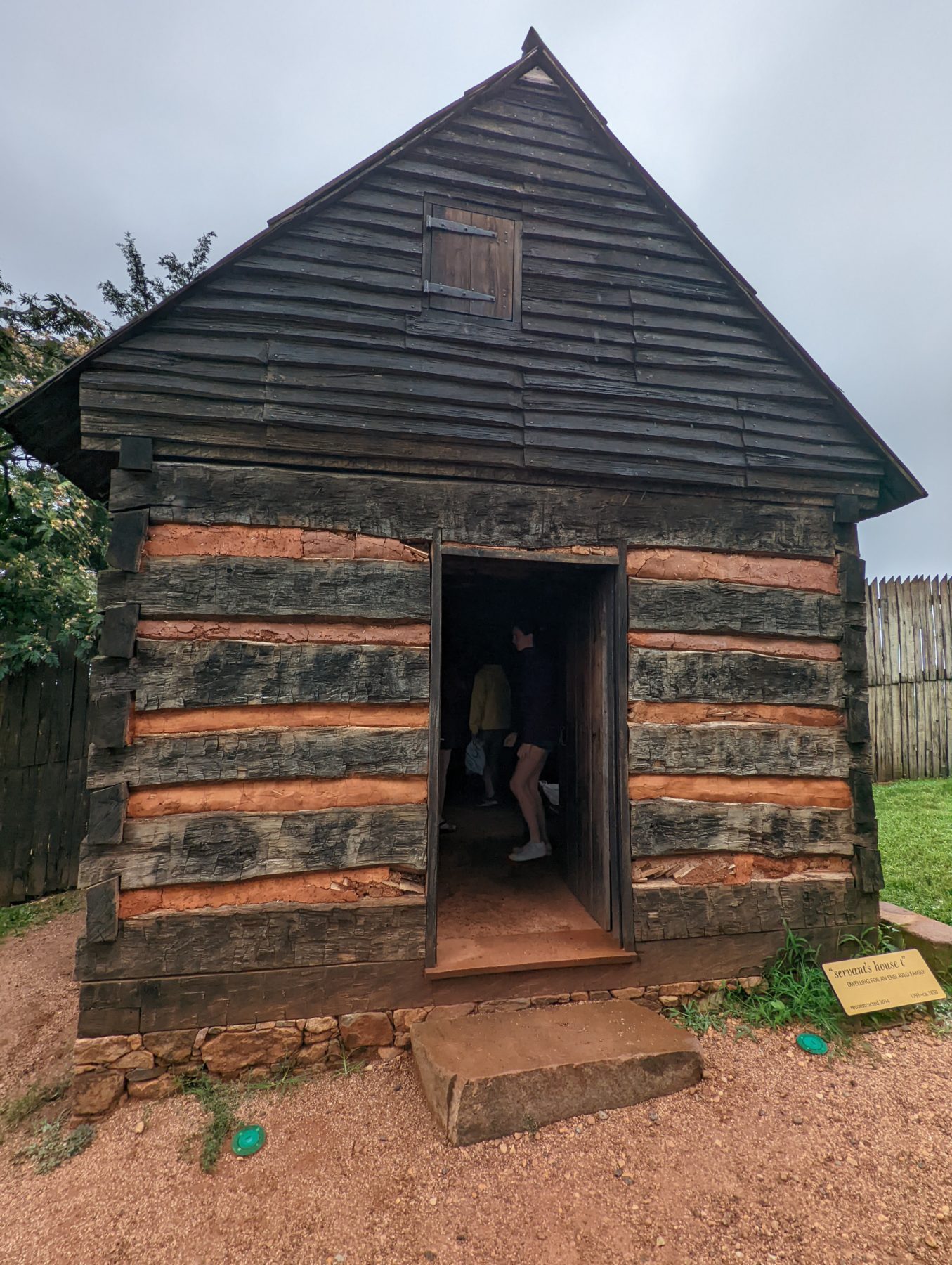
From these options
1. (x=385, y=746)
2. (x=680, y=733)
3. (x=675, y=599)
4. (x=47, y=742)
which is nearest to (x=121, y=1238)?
(x=385, y=746)

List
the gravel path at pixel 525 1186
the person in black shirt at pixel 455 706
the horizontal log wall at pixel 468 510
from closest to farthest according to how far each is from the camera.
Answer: the gravel path at pixel 525 1186 < the horizontal log wall at pixel 468 510 < the person in black shirt at pixel 455 706

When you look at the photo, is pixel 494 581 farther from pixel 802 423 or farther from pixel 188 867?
pixel 188 867

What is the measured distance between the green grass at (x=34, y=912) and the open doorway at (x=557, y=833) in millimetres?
4226

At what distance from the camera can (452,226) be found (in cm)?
417

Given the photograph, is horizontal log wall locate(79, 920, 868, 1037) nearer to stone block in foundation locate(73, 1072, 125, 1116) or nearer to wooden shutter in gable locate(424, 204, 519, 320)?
stone block in foundation locate(73, 1072, 125, 1116)

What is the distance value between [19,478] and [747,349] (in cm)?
821

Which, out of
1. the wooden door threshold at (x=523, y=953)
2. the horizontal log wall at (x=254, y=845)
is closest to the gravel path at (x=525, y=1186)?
the wooden door threshold at (x=523, y=953)

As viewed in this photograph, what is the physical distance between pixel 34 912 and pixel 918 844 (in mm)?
10411

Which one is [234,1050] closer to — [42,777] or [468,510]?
[468,510]

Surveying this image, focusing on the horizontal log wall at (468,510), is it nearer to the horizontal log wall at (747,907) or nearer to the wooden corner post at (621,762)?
the wooden corner post at (621,762)

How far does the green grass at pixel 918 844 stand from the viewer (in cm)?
572

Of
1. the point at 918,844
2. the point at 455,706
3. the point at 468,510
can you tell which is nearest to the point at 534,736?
the point at 468,510

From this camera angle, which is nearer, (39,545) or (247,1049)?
(247,1049)

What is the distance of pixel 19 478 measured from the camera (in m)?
7.03
